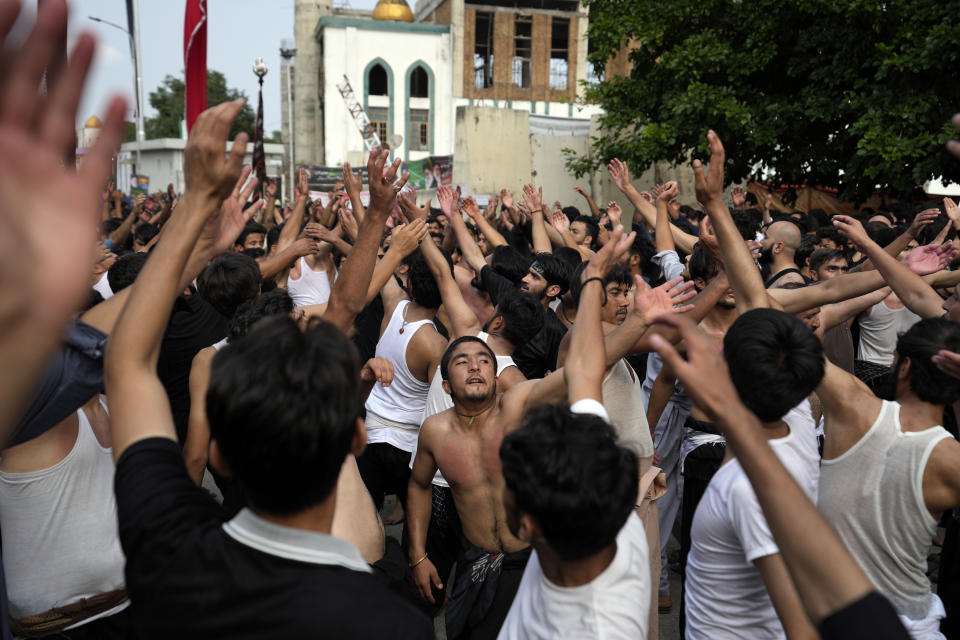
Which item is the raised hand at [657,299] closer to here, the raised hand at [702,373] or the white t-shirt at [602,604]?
the white t-shirt at [602,604]

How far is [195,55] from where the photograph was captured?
5762 mm

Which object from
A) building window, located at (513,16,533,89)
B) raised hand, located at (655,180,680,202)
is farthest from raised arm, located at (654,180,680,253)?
building window, located at (513,16,533,89)

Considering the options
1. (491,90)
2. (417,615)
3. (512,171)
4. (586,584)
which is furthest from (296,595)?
(491,90)

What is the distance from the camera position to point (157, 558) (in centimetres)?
147

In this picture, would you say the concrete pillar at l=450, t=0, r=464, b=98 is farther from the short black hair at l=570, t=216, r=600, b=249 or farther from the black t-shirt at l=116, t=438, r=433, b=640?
the black t-shirt at l=116, t=438, r=433, b=640

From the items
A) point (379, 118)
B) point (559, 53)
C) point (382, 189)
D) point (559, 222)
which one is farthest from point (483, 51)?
point (382, 189)

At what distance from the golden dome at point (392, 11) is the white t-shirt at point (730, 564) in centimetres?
4823

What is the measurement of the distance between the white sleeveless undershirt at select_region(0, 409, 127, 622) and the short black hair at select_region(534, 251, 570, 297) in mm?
3280

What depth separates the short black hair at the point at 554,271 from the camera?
5.35 metres

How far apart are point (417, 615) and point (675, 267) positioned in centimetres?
432

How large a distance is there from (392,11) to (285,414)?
162 feet

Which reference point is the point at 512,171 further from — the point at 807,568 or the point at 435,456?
the point at 807,568

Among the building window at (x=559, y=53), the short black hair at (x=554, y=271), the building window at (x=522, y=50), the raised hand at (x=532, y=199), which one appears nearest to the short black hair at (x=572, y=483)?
the short black hair at (x=554, y=271)

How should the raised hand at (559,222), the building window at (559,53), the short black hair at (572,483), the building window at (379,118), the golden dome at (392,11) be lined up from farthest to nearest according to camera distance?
the golden dome at (392,11)
the building window at (559,53)
the building window at (379,118)
the raised hand at (559,222)
the short black hair at (572,483)
